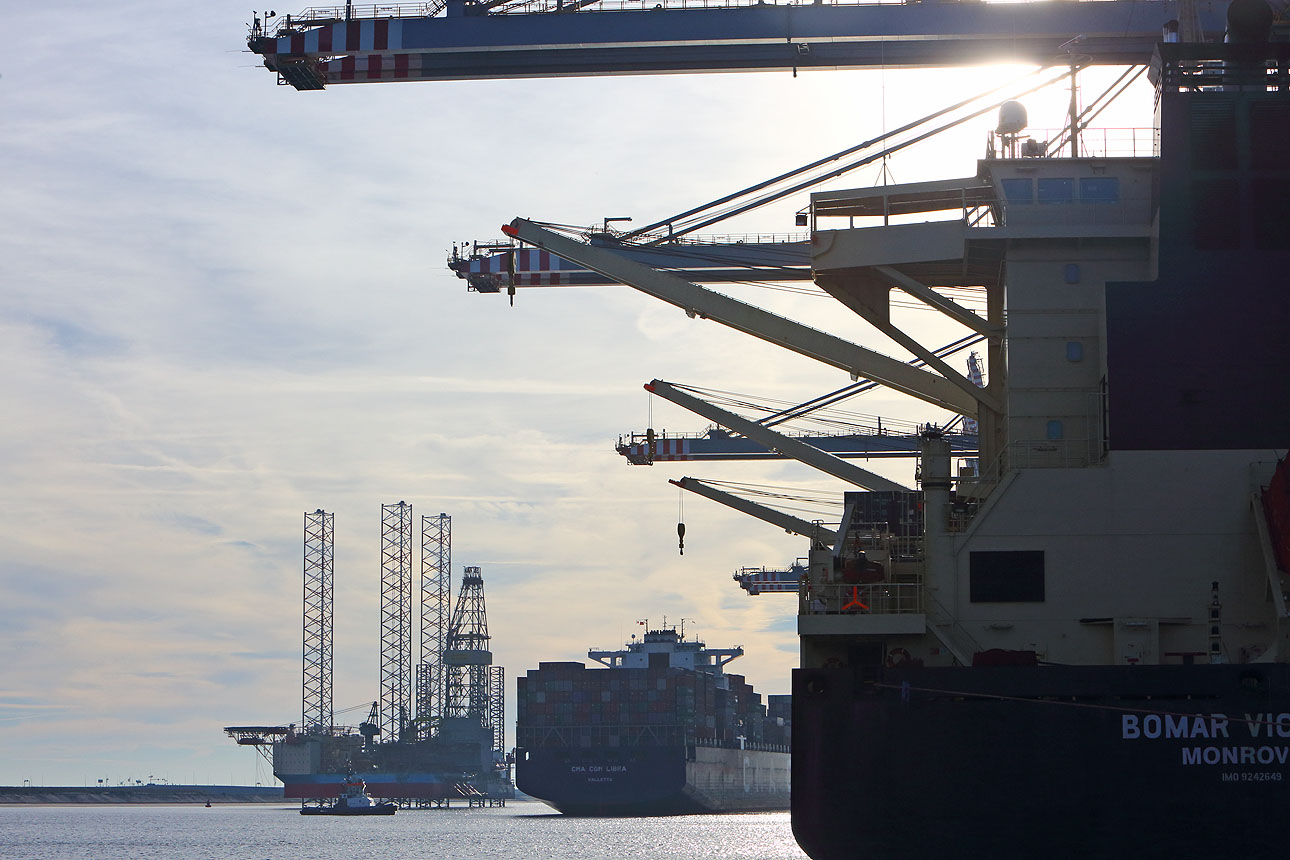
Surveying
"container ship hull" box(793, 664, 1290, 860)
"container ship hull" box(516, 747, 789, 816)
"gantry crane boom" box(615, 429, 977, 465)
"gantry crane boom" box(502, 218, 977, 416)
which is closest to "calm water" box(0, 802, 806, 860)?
"container ship hull" box(516, 747, 789, 816)

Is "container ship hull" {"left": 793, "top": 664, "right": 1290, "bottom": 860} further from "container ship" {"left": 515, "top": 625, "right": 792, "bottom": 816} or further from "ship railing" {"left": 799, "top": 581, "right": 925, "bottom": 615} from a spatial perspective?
"container ship" {"left": 515, "top": 625, "right": 792, "bottom": 816}

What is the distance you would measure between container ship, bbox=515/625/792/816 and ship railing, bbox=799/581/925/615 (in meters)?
77.4

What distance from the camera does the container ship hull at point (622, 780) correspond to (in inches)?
3910

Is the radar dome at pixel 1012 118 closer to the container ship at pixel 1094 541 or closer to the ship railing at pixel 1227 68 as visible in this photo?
the container ship at pixel 1094 541

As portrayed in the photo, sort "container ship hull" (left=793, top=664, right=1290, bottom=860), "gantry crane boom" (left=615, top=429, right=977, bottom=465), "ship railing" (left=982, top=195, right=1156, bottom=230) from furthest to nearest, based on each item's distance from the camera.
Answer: "gantry crane boom" (left=615, top=429, right=977, bottom=465), "ship railing" (left=982, top=195, right=1156, bottom=230), "container ship hull" (left=793, top=664, right=1290, bottom=860)

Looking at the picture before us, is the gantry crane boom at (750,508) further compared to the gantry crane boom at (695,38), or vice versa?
the gantry crane boom at (750,508)

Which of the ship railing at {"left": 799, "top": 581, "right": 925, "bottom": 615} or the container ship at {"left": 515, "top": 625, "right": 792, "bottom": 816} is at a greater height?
the ship railing at {"left": 799, "top": 581, "right": 925, "bottom": 615}

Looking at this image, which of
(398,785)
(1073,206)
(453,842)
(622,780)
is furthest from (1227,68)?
(398,785)

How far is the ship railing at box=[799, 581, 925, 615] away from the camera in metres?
20.8

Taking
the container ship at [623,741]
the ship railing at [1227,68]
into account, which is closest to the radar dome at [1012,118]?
the ship railing at [1227,68]

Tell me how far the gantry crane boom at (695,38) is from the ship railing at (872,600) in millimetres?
11837

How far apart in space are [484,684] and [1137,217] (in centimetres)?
13010

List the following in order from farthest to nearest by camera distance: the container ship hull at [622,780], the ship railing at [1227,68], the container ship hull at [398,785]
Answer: the container ship hull at [398,785] → the container ship hull at [622,780] → the ship railing at [1227,68]

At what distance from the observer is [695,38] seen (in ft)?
95.2
